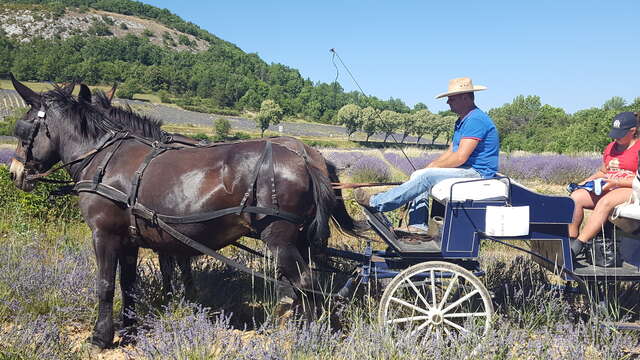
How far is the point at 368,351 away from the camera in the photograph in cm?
273

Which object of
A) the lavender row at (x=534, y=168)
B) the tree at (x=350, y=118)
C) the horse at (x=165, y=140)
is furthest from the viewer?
the tree at (x=350, y=118)

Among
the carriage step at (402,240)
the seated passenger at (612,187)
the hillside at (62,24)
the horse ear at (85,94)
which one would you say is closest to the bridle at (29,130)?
the horse ear at (85,94)

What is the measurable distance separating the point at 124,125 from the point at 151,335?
6.51 feet

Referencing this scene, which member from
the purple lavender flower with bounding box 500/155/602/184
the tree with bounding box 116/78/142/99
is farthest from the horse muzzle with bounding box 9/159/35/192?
the tree with bounding box 116/78/142/99

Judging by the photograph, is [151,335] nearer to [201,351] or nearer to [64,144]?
[201,351]

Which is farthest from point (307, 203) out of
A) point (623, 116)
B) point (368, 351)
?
point (623, 116)

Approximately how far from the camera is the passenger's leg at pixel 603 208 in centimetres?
349

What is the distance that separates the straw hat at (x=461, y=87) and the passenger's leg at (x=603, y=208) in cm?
140

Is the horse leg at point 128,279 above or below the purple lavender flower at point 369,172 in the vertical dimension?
below

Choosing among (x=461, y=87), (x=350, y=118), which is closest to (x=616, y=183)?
(x=461, y=87)

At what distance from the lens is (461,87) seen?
12.9ft

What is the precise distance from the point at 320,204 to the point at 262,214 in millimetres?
498

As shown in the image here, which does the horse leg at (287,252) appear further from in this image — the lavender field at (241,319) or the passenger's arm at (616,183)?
the passenger's arm at (616,183)

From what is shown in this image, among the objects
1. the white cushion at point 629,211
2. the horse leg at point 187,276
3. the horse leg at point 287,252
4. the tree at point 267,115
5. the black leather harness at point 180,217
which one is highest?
the tree at point 267,115
